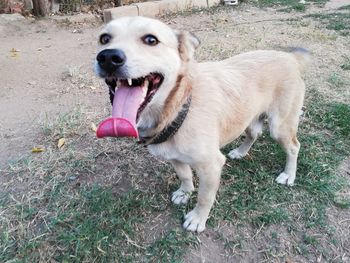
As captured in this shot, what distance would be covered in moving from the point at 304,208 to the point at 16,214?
2522 mm

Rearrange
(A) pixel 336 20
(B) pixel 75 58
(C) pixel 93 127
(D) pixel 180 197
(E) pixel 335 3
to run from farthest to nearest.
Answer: (E) pixel 335 3
(A) pixel 336 20
(B) pixel 75 58
(C) pixel 93 127
(D) pixel 180 197

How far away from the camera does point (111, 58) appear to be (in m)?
2.11

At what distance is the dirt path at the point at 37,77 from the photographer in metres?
4.18

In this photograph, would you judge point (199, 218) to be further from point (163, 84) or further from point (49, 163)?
point (49, 163)

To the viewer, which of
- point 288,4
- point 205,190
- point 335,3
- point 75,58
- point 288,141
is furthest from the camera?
point 335,3

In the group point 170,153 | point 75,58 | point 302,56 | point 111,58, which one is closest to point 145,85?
point 111,58

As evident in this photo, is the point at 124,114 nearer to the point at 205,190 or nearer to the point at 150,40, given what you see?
the point at 150,40

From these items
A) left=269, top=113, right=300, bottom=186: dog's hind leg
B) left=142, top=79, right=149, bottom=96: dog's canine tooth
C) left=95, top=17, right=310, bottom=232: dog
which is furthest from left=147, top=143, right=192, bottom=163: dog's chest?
left=269, top=113, right=300, bottom=186: dog's hind leg

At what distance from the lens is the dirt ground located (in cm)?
402

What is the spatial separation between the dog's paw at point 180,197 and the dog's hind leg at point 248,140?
30.0 inches

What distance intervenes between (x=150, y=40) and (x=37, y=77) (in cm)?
369

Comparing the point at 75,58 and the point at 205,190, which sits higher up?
the point at 75,58

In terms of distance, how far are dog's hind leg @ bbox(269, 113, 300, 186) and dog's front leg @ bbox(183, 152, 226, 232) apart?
76 cm

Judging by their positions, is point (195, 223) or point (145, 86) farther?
point (195, 223)
